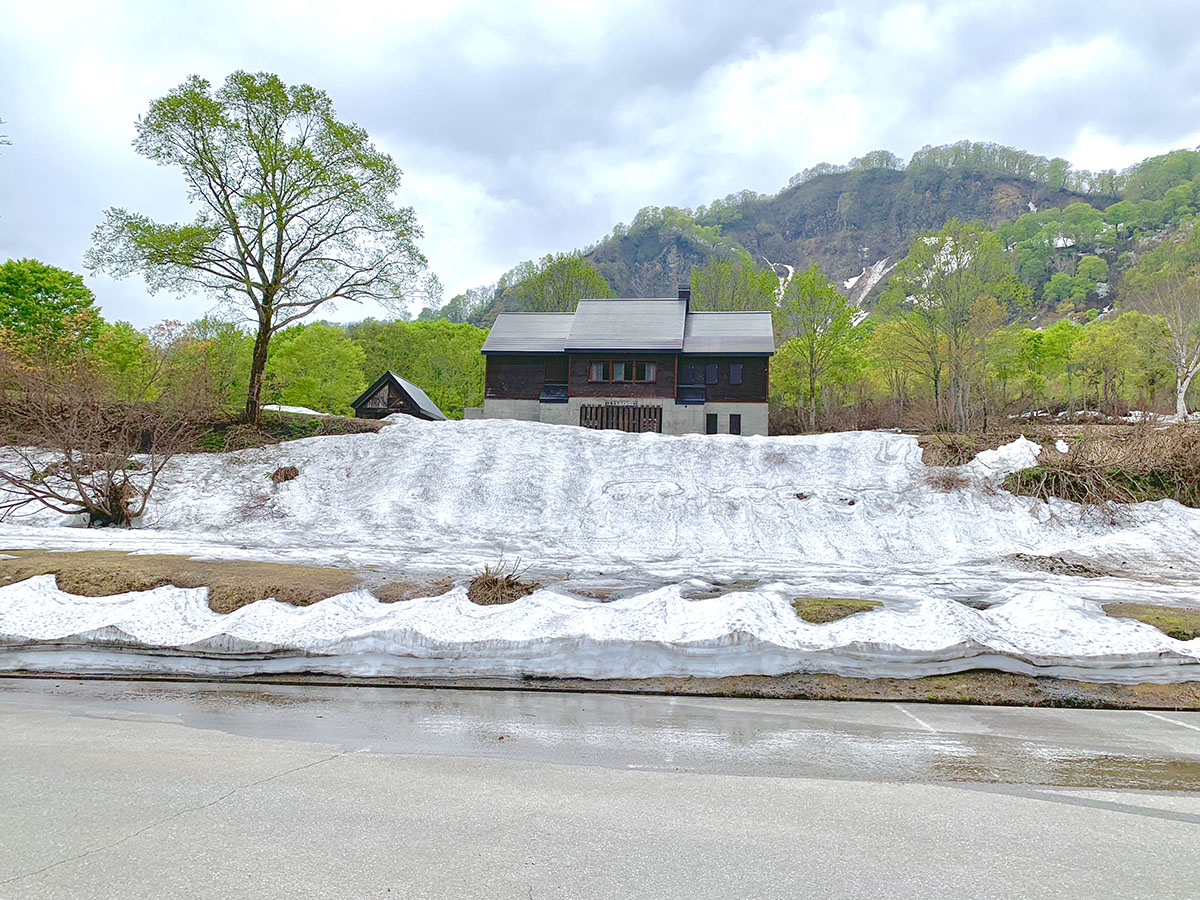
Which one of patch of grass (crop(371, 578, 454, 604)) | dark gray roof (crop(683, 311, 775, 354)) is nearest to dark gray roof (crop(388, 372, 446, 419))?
dark gray roof (crop(683, 311, 775, 354))

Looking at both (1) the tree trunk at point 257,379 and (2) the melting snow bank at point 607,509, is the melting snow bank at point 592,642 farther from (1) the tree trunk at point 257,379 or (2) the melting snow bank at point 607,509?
(1) the tree trunk at point 257,379

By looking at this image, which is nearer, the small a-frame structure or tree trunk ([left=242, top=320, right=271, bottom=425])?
tree trunk ([left=242, top=320, right=271, bottom=425])

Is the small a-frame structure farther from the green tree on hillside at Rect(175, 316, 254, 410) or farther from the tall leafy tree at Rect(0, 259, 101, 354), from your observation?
the tall leafy tree at Rect(0, 259, 101, 354)

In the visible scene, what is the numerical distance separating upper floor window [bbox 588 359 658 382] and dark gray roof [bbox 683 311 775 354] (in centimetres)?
200

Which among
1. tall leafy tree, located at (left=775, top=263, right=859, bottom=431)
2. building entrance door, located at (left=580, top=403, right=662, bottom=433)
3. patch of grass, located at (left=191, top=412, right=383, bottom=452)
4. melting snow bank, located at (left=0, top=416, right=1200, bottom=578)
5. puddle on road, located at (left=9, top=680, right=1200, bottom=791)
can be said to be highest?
tall leafy tree, located at (left=775, top=263, right=859, bottom=431)

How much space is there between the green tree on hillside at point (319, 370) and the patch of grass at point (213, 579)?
40866mm

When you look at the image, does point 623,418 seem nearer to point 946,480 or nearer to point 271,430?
point 271,430

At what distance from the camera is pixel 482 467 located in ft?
65.5

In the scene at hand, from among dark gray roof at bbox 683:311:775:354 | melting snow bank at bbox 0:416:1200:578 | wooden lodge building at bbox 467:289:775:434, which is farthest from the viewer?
dark gray roof at bbox 683:311:775:354

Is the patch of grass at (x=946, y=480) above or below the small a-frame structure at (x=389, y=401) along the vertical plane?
below

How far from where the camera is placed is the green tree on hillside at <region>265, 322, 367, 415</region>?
162 ft

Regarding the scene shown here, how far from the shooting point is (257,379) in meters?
24.4

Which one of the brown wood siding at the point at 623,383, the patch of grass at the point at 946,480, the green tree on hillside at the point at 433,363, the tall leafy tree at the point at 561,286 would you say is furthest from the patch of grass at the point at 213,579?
the green tree on hillside at the point at 433,363

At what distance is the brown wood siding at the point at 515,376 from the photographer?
32.8m
